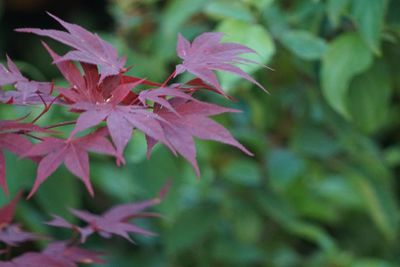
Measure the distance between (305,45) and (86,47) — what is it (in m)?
0.59

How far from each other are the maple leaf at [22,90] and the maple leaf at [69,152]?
5 cm

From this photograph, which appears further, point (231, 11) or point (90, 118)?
point (231, 11)

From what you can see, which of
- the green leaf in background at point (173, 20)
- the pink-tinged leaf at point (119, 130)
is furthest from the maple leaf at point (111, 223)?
the green leaf in background at point (173, 20)

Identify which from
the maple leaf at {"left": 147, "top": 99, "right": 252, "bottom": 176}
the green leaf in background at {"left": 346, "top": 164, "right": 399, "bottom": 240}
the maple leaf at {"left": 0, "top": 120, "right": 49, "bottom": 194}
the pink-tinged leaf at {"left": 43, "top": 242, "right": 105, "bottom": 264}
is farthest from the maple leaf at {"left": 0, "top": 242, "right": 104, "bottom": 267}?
the green leaf in background at {"left": 346, "top": 164, "right": 399, "bottom": 240}

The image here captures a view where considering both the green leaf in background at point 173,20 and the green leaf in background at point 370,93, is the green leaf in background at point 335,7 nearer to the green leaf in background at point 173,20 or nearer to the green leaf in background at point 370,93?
the green leaf in background at point 370,93

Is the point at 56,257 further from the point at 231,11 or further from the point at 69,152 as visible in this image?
the point at 231,11

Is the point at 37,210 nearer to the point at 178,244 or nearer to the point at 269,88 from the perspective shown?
the point at 178,244

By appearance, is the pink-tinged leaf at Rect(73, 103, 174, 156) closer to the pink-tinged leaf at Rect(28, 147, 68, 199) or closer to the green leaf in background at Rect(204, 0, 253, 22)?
the pink-tinged leaf at Rect(28, 147, 68, 199)

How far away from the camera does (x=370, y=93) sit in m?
1.51

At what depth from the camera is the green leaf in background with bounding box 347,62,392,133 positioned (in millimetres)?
1503

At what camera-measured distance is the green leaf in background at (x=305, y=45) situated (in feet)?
4.42

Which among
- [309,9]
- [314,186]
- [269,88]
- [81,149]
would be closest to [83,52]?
[81,149]

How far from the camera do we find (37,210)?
6.57 feet

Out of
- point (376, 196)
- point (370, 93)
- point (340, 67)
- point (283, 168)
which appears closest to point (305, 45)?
point (340, 67)
